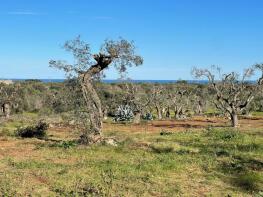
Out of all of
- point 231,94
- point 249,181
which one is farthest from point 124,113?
point 249,181

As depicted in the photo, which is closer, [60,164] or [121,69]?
[60,164]

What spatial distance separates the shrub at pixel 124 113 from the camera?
51656 mm

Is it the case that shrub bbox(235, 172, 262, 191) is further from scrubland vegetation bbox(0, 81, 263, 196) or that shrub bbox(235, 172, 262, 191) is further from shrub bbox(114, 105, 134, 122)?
shrub bbox(114, 105, 134, 122)

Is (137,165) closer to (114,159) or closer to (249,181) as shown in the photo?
(114,159)

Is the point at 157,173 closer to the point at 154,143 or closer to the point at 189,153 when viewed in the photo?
the point at 189,153

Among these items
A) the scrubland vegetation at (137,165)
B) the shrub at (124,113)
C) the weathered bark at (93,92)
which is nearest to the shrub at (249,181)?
the scrubland vegetation at (137,165)

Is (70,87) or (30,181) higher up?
(70,87)

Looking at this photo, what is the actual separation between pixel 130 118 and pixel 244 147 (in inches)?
1114

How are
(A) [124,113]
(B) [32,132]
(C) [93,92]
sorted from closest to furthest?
(C) [93,92] → (B) [32,132] → (A) [124,113]

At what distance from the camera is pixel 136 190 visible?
15.0 metres

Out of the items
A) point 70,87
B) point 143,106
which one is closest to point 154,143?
point 70,87

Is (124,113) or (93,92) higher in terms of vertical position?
(93,92)

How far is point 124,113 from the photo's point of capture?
52062 mm

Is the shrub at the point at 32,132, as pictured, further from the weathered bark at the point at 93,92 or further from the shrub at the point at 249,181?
the shrub at the point at 249,181
